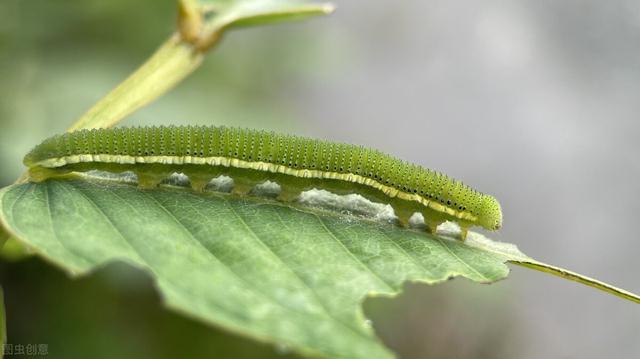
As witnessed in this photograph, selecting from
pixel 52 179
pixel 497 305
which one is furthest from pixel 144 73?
pixel 497 305

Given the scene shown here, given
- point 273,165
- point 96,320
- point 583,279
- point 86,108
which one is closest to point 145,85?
point 273,165

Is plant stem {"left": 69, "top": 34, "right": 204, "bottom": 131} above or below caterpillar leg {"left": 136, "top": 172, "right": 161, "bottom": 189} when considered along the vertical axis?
above

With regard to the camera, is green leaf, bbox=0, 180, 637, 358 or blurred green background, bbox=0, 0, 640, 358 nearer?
green leaf, bbox=0, 180, 637, 358

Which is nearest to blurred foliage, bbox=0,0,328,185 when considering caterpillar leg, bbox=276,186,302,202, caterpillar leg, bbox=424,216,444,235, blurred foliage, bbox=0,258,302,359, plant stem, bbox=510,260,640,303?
blurred foliage, bbox=0,258,302,359

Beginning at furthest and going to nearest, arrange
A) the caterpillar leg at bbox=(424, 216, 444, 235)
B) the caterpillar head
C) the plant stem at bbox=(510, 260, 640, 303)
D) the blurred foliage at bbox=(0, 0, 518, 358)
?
the blurred foliage at bbox=(0, 0, 518, 358) → the caterpillar head → the caterpillar leg at bbox=(424, 216, 444, 235) → the plant stem at bbox=(510, 260, 640, 303)

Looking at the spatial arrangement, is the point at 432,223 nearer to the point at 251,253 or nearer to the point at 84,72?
the point at 251,253

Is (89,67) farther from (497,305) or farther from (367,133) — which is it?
(367,133)

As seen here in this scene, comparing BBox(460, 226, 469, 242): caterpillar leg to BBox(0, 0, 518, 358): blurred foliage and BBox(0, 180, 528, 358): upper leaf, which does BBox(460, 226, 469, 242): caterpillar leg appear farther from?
BBox(0, 0, 518, 358): blurred foliage

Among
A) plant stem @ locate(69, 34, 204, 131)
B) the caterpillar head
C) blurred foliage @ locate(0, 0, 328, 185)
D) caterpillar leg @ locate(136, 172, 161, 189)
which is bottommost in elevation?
the caterpillar head
